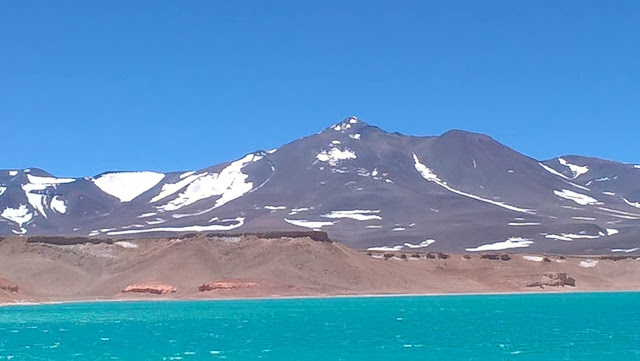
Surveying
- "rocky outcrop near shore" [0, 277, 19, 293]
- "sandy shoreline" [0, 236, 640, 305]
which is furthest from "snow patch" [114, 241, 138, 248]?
"rocky outcrop near shore" [0, 277, 19, 293]

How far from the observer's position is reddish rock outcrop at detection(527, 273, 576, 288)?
129 m

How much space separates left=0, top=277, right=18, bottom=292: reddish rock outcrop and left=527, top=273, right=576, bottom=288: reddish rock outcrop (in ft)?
204

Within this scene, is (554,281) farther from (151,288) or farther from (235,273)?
(151,288)

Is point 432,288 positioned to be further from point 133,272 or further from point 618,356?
point 618,356

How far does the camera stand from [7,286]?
109m

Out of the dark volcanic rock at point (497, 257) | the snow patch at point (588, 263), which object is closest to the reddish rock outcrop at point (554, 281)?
the dark volcanic rock at point (497, 257)

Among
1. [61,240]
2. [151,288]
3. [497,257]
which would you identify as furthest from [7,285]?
[497,257]

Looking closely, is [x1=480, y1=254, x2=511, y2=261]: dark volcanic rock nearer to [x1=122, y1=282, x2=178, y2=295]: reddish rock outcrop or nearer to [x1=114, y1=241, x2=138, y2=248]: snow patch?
[x1=122, y1=282, x2=178, y2=295]: reddish rock outcrop

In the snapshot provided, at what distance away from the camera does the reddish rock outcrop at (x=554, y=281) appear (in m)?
129

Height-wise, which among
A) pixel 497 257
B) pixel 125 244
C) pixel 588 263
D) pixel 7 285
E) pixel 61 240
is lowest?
pixel 7 285

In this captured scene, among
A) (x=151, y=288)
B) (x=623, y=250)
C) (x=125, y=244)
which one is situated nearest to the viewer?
(x=151, y=288)

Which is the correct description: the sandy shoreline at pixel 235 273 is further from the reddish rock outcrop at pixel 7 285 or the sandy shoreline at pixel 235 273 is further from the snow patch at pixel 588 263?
the snow patch at pixel 588 263

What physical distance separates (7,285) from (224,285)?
76.1 feet

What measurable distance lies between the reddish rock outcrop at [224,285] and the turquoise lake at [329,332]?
54.7ft
